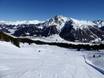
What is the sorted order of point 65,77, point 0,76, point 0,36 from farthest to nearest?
point 0,36 → point 65,77 → point 0,76

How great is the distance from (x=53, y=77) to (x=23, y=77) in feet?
9.83

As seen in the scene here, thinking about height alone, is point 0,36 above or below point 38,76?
above

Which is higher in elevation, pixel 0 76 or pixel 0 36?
pixel 0 36

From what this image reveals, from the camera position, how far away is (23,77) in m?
19.0

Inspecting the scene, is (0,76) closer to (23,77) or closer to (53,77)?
(23,77)

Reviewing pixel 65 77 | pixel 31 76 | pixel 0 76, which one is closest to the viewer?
pixel 0 76

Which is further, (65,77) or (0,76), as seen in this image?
(65,77)

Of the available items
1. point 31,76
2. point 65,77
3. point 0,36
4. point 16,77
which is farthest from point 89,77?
point 0,36

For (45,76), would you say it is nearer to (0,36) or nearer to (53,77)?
(53,77)

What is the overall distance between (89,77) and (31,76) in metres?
6.59

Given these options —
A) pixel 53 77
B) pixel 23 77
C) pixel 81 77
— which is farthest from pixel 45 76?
pixel 81 77

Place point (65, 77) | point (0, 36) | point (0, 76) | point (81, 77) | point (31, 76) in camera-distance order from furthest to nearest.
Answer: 1. point (0, 36)
2. point (81, 77)
3. point (65, 77)
4. point (31, 76)
5. point (0, 76)

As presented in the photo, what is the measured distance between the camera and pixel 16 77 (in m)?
18.8

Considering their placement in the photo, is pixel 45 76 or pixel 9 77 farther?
pixel 45 76
